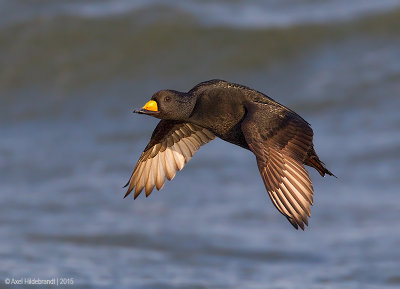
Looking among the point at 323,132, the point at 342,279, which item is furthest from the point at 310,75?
the point at 342,279

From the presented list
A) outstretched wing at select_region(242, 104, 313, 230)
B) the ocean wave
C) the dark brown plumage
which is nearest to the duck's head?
Answer: the dark brown plumage

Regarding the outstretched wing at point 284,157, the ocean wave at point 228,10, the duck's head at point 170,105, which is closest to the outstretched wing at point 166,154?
the duck's head at point 170,105

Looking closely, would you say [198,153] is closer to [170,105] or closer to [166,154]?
[166,154]

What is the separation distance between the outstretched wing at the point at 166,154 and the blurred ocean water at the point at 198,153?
1296mm

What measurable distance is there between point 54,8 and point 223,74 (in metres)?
3.25

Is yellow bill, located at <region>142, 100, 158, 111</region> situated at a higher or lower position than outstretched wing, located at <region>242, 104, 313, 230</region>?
higher

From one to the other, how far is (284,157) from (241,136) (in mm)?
512

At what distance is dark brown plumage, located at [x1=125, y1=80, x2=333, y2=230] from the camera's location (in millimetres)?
5926

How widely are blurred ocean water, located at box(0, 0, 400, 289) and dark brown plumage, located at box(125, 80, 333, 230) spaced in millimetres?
1462

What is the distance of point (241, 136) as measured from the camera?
21.5 ft

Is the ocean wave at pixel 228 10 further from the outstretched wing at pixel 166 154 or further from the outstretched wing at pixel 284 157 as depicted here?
the outstretched wing at pixel 284 157

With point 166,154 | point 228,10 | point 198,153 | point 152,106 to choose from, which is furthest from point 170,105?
point 228,10

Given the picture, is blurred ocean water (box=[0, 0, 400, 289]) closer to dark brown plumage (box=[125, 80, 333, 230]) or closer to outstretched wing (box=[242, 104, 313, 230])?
dark brown plumage (box=[125, 80, 333, 230])

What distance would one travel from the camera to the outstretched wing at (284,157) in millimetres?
5828
